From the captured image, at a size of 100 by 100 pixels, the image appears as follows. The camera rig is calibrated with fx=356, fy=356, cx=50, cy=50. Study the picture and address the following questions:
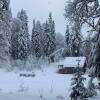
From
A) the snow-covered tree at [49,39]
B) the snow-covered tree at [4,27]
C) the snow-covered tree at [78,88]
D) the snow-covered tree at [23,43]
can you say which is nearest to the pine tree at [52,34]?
the snow-covered tree at [49,39]

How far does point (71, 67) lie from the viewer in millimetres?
68375

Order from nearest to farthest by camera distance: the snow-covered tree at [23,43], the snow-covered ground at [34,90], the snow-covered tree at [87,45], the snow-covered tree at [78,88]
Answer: the snow-covered tree at [87,45]
the snow-covered tree at [78,88]
the snow-covered ground at [34,90]
the snow-covered tree at [23,43]

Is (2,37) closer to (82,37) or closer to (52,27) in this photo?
(82,37)

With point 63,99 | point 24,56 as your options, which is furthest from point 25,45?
point 63,99

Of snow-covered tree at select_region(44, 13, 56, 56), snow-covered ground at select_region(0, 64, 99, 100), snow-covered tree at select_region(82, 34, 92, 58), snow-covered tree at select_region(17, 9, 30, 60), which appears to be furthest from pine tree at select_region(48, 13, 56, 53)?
snow-covered tree at select_region(82, 34, 92, 58)

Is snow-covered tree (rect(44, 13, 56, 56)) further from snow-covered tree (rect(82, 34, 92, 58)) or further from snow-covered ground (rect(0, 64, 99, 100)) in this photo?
snow-covered tree (rect(82, 34, 92, 58))

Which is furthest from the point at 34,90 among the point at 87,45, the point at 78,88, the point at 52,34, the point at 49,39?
the point at 52,34

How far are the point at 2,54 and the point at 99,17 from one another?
1590cm

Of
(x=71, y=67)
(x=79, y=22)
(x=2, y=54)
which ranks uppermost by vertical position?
(x=79, y=22)

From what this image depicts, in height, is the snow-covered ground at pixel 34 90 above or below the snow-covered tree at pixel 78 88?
below

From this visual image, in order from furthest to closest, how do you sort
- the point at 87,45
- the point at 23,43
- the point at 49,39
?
1. the point at 49,39
2. the point at 23,43
3. the point at 87,45

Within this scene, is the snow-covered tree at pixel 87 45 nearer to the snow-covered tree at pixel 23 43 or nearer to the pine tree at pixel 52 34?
the snow-covered tree at pixel 23 43

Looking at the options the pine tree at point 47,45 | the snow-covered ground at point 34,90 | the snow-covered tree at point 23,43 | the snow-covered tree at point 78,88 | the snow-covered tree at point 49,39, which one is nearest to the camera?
the snow-covered tree at point 78,88

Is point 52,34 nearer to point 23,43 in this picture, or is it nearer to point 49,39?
point 49,39
